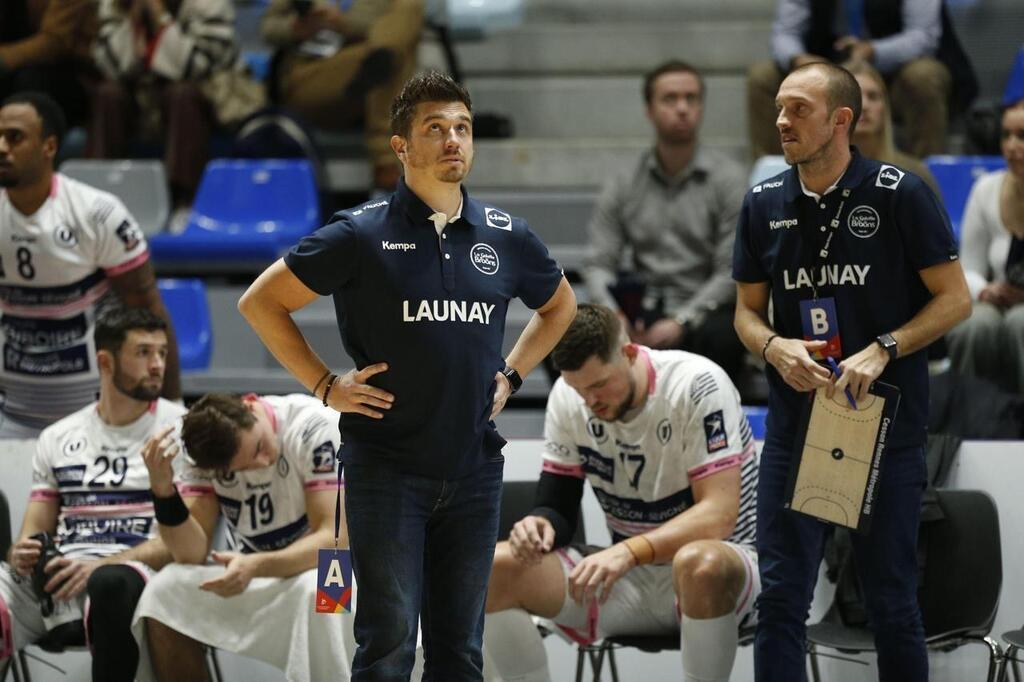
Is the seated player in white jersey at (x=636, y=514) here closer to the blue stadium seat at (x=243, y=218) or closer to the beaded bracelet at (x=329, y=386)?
the beaded bracelet at (x=329, y=386)

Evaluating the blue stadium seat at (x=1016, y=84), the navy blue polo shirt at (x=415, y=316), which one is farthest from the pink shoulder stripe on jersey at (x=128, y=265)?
the blue stadium seat at (x=1016, y=84)

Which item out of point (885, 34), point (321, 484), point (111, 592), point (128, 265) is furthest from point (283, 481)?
point (885, 34)

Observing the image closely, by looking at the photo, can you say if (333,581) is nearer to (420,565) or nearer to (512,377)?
(420,565)

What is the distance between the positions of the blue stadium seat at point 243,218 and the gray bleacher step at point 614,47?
1303 millimetres

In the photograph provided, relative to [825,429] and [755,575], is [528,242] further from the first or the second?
[755,575]

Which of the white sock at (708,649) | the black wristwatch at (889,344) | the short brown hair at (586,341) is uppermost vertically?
the black wristwatch at (889,344)

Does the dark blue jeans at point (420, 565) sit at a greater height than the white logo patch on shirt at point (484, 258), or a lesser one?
lesser

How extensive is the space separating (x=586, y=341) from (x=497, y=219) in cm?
81

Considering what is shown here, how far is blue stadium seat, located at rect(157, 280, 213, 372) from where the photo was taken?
Answer: 20.1 ft

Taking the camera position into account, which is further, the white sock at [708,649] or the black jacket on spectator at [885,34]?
the black jacket on spectator at [885,34]

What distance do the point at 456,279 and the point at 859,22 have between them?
4.22 meters

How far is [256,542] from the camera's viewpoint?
4.27 m

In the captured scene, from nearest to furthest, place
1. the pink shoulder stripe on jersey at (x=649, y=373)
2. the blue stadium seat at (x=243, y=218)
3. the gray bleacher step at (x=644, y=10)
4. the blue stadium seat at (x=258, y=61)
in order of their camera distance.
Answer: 1. the pink shoulder stripe on jersey at (x=649, y=373)
2. the blue stadium seat at (x=243, y=218)
3. the gray bleacher step at (x=644, y=10)
4. the blue stadium seat at (x=258, y=61)

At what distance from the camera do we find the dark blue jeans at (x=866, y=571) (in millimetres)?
3340
